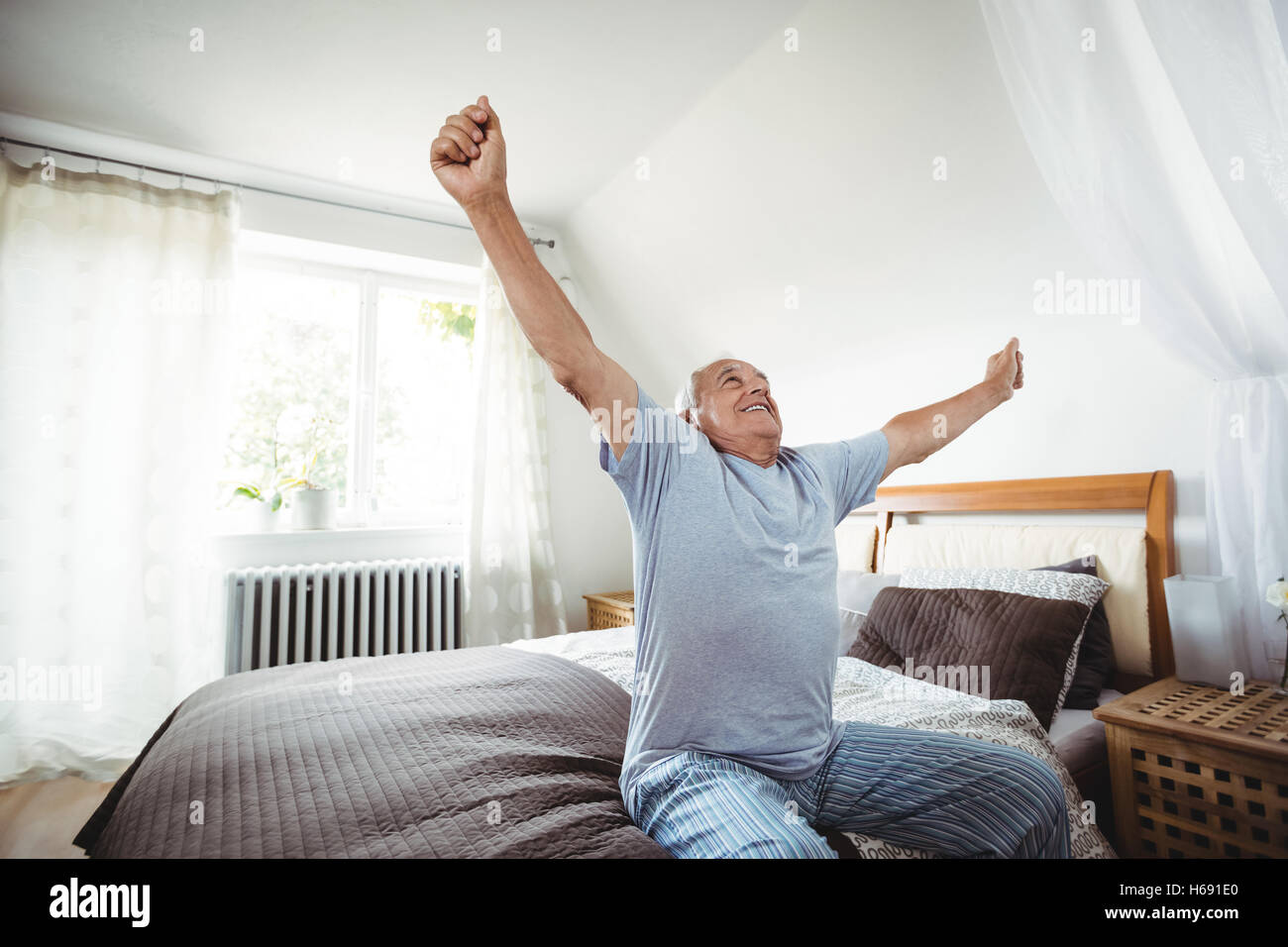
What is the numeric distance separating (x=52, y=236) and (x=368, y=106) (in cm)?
144

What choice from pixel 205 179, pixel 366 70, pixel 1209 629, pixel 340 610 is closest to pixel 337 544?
pixel 340 610

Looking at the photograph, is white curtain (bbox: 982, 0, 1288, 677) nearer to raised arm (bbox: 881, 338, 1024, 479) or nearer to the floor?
raised arm (bbox: 881, 338, 1024, 479)

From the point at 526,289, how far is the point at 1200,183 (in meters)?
1.51

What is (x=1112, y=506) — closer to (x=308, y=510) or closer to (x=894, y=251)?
(x=894, y=251)

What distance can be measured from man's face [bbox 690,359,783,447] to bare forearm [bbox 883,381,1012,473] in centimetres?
34

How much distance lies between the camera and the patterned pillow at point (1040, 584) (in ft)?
6.07

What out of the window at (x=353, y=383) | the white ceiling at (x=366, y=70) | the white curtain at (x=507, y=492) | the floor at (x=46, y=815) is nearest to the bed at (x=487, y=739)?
the floor at (x=46, y=815)

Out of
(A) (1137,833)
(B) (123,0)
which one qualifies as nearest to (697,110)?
(B) (123,0)

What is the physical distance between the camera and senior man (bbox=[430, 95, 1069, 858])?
1008 mm

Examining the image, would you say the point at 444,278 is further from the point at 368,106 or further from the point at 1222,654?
the point at 1222,654

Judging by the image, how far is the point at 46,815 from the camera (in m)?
2.37

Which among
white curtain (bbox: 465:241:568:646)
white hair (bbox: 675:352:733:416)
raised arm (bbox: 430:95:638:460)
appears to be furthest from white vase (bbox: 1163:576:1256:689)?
white curtain (bbox: 465:241:568:646)

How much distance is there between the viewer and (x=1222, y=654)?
1.66 m

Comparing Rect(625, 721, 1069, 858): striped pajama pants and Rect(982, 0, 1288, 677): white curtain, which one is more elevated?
Rect(982, 0, 1288, 677): white curtain
